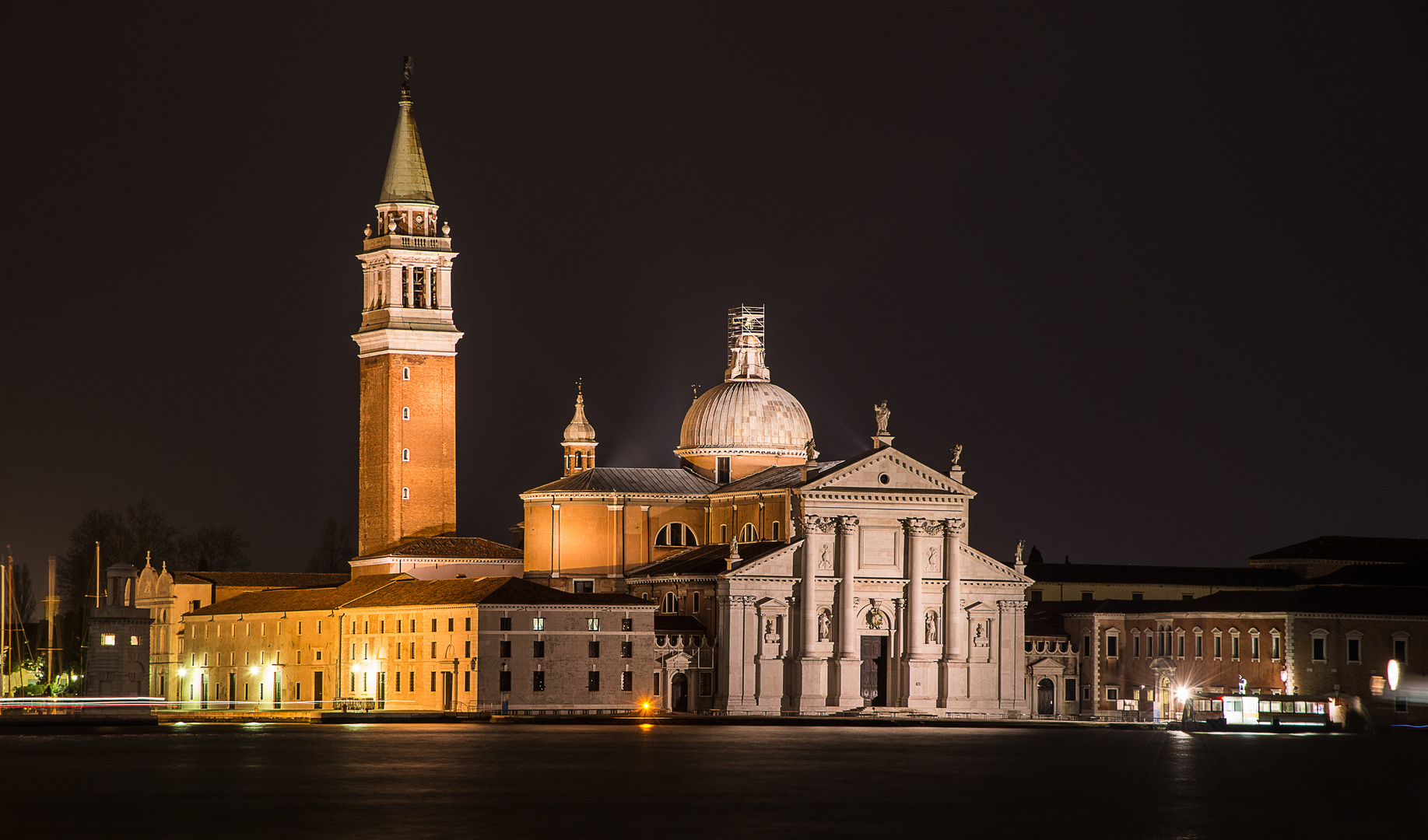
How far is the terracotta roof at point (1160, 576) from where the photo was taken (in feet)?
341

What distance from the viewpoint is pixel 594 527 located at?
98.8 metres

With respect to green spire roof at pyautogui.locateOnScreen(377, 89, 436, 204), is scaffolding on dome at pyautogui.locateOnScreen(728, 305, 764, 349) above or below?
below

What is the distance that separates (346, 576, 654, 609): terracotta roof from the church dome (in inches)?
567

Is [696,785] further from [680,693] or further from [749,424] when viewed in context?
[749,424]

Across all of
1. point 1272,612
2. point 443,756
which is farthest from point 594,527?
point 443,756

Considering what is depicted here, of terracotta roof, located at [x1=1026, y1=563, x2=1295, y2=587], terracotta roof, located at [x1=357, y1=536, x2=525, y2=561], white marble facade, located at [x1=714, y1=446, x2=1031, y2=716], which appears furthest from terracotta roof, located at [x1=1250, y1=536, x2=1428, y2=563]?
terracotta roof, located at [x1=357, y1=536, x2=525, y2=561]

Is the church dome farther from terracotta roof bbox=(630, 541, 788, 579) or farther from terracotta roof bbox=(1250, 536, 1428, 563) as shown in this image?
terracotta roof bbox=(1250, 536, 1428, 563)

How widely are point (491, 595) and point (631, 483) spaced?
15.0 meters

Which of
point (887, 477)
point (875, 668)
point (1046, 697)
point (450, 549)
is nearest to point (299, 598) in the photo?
point (450, 549)

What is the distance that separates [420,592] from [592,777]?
134ft

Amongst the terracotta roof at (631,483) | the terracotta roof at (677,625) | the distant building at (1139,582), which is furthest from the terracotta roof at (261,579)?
the distant building at (1139,582)

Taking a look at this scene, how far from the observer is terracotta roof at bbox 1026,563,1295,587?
103812 mm

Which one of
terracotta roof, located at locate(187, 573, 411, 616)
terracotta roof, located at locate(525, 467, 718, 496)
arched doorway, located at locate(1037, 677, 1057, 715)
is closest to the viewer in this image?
arched doorway, located at locate(1037, 677, 1057, 715)

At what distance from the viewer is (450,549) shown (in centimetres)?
10025
